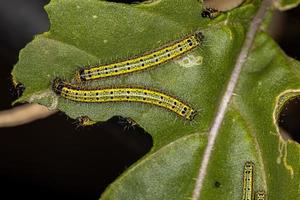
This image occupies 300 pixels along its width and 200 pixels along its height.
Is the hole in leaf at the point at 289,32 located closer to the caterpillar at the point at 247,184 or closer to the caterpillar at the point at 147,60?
the caterpillar at the point at 147,60

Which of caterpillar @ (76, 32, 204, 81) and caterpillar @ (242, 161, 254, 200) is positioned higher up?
caterpillar @ (76, 32, 204, 81)

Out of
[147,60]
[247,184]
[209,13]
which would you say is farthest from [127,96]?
[247,184]

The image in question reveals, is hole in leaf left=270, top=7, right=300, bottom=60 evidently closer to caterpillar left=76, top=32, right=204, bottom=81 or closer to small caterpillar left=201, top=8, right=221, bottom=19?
small caterpillar left=201, top=8, right=221, bottom=19

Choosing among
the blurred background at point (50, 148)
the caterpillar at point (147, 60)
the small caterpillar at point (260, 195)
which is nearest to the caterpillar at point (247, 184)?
the small caterpillar at point (260, 195)

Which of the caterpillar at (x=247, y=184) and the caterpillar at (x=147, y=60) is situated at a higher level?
the caterpillar at (x=147, y=60)

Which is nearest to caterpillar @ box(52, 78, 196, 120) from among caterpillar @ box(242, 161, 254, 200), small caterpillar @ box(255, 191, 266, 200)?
caterpillar @ box(242, 161, 254, 200)

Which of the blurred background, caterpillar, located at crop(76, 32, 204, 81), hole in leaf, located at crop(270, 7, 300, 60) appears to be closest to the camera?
caterpillar, located at crop(76, 32, 204, 81)
